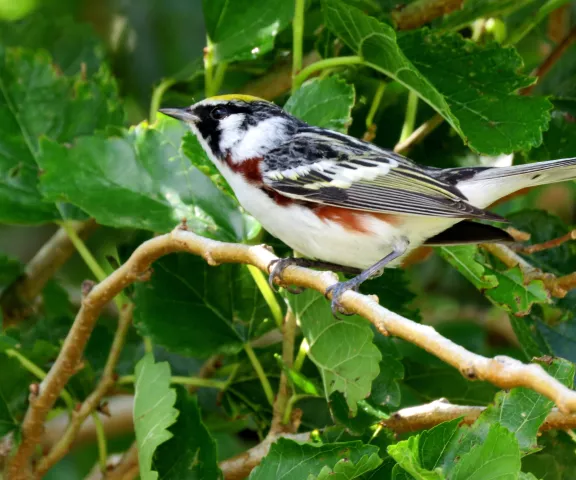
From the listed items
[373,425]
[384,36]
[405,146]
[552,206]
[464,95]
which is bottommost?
[552,206]

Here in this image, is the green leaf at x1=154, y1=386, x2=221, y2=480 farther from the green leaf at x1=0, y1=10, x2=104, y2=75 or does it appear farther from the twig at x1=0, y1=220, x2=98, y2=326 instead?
the green leaf at x1=0, y1=10, x2=104, y2=75

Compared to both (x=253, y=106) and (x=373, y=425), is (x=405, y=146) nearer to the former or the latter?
(x=253, y=106)

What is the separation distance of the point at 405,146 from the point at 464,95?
0.32 metres

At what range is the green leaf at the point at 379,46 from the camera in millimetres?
2301

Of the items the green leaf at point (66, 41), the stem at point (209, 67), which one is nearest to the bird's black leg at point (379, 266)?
the stem at point (209, 67)

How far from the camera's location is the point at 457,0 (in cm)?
283

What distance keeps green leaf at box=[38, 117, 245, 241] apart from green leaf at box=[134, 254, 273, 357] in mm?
116

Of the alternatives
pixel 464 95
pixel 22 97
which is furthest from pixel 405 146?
pixel 22 97

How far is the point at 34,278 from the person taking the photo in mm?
3369

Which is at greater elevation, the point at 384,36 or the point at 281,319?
the point at 384,36

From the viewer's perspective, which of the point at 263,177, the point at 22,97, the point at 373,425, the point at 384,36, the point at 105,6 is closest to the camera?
the point at 373,425

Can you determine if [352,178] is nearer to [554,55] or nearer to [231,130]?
[231,130]

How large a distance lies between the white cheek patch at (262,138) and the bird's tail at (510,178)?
0.53 meters

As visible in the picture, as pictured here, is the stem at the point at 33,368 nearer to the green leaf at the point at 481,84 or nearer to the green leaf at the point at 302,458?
the green leaf at the point at 302,458
